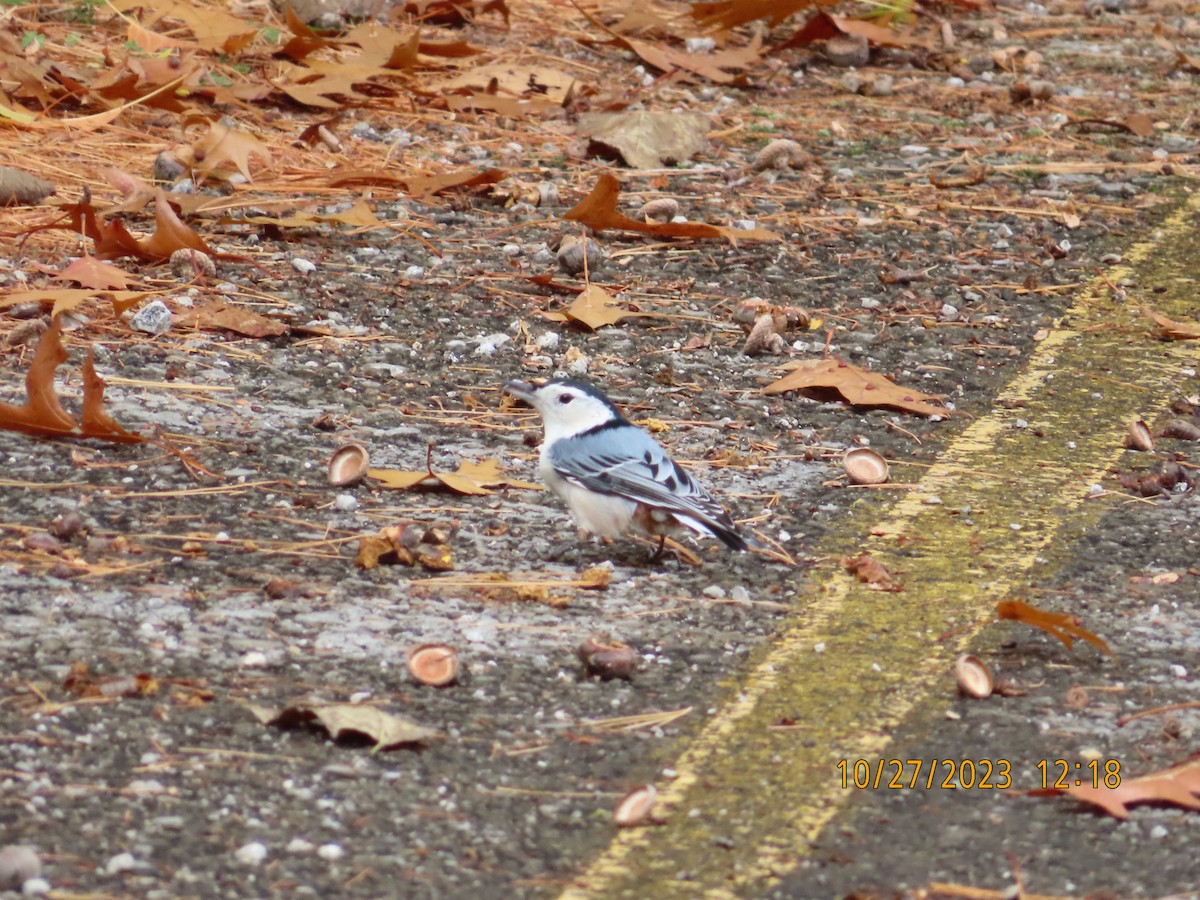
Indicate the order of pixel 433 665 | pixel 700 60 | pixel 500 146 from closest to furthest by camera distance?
pixel 433 665 < pixel 500 146 < pixel 700 60

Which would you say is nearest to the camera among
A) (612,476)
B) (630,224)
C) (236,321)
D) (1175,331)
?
(612,476)

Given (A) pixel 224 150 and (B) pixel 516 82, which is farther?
(B) pixel 516 82

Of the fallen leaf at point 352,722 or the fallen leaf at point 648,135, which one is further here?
the fallen leaf at point 648,135

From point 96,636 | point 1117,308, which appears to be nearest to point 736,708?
point 96,636

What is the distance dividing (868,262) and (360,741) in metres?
3.84

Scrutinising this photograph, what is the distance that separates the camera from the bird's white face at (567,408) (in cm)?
402

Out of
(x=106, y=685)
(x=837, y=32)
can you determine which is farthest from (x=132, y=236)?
(x=837, y=32)

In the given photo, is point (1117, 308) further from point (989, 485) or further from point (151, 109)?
point (151, 109)

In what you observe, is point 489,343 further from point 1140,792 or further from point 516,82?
point 516,82

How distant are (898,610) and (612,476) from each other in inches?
30.6

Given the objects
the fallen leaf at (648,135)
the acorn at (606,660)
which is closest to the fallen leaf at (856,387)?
the acorn at (606,660)

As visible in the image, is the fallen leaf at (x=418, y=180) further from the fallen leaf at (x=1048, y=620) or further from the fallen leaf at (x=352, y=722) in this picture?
the fallen leaf at (x=352, y=722)

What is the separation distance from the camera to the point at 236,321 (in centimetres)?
509

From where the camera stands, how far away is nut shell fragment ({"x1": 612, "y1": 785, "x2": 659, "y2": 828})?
2.76 metres
